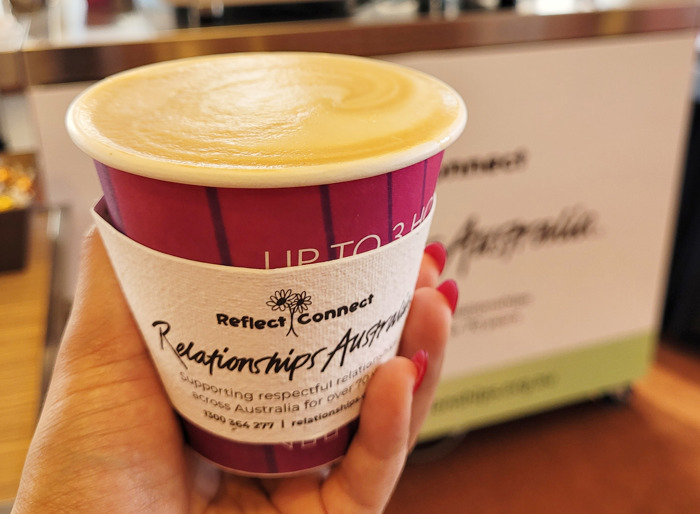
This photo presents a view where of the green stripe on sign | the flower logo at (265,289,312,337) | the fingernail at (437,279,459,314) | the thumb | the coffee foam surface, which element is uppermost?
the coffee foam surface

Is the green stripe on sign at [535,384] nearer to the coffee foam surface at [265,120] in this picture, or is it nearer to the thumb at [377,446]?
the thumb at [377,446]

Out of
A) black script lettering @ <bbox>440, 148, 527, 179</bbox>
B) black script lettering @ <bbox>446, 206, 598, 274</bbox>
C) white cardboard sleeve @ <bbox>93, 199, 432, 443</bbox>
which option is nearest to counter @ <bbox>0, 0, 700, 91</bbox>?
black script lettering @ <bbox>440, 148, 527, 179</bbox>

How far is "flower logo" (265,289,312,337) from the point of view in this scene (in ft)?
1.32

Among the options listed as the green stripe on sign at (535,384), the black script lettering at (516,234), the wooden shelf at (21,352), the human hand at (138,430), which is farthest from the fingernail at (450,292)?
the green stripe on sign at (535,384)

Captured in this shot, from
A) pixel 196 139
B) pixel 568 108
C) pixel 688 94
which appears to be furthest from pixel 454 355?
pixel 196 139

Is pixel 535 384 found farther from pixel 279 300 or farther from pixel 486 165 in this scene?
pixel 279 300

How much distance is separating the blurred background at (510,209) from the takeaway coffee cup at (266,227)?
0.69ft

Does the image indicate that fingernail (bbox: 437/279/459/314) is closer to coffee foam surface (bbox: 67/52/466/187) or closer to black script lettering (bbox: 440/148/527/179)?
coffee foam surface (bbox: 67/52/466/187)

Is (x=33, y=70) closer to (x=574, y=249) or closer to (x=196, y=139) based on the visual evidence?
(x=196, y=139)

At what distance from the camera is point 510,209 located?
109 centimetres

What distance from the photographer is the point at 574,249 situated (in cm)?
118

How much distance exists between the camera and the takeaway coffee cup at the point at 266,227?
14.7 inches

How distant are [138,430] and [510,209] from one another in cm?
80

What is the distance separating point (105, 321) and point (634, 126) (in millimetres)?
1014
